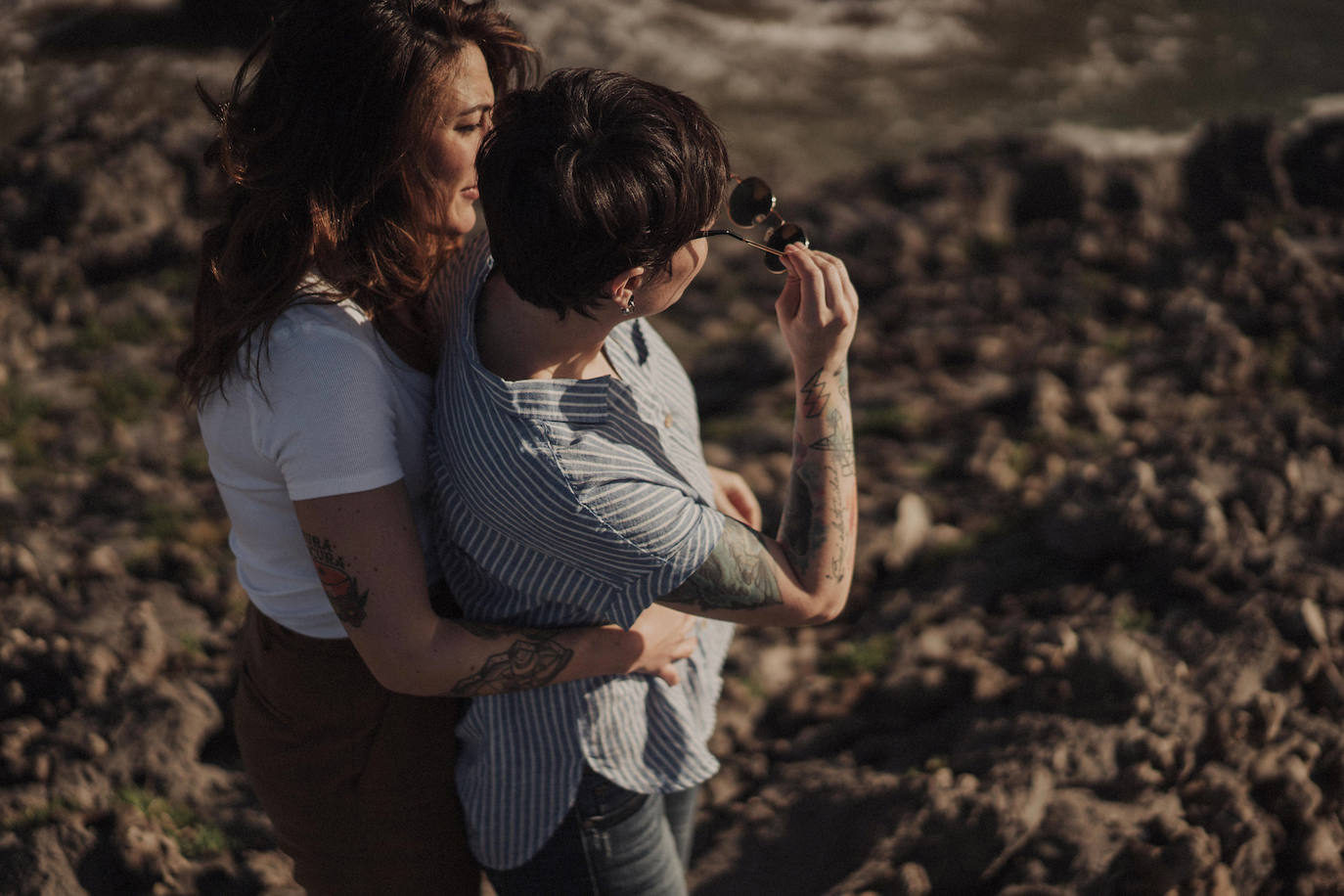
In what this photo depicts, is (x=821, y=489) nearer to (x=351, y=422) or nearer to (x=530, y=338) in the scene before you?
(x=530, y=338)

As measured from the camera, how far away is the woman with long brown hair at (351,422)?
1.62 m

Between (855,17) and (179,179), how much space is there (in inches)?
251

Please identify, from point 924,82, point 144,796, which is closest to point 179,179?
point 144,796

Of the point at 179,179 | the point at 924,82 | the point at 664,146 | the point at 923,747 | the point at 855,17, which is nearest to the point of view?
the point at 664,146

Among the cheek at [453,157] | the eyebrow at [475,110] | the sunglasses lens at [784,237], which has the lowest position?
the sunglasses lens at [784,237]

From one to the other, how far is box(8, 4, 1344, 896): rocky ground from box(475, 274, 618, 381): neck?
1.58m

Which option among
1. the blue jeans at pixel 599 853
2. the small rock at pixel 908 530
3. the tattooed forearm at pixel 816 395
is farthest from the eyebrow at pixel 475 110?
the small rock at pixel 908 530

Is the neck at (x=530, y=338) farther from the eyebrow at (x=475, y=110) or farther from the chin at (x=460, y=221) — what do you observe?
the eyebrow at (x=475, y=110)

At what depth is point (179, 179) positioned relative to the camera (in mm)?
5766

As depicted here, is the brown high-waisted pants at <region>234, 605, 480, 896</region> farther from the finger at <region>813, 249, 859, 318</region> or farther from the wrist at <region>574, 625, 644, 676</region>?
the finger at <region>813, 249, 859, 318</region>

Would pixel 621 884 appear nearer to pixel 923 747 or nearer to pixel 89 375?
pixel 923 747

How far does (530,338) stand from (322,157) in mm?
412

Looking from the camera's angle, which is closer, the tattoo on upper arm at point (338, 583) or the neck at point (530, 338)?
the tattoo on upper arm at point (338, 583)

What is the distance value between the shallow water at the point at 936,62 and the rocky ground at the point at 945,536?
1.70m
